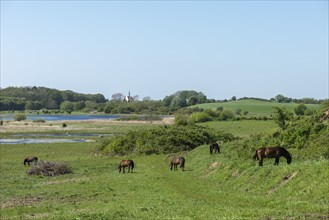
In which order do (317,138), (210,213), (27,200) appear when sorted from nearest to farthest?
(210,213) < (27,200) < (317,138)

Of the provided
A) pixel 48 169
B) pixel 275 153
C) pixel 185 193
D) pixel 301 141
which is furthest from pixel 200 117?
pixel 185 193

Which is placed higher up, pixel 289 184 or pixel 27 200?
pixel 289 184

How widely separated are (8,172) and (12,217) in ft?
79.3

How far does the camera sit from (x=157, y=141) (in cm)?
6494

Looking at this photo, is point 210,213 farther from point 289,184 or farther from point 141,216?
point 289,184

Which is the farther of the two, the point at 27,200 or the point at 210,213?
the point at 27,200

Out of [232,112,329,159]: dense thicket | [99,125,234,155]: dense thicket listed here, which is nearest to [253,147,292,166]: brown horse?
[232,112,329,159]: dense thicket

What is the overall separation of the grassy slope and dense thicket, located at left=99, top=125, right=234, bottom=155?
22.9 metres

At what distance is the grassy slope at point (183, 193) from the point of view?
18.9m

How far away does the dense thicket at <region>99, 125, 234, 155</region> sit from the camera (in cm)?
6372

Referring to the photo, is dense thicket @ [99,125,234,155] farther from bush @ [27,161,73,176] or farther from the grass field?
the grass field

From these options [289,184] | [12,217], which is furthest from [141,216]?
[289,184]

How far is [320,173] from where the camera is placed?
2242 cm

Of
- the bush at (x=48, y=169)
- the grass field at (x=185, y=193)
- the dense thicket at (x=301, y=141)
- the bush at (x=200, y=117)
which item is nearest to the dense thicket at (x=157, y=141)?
the dense thicket at (x=301, y=141)
